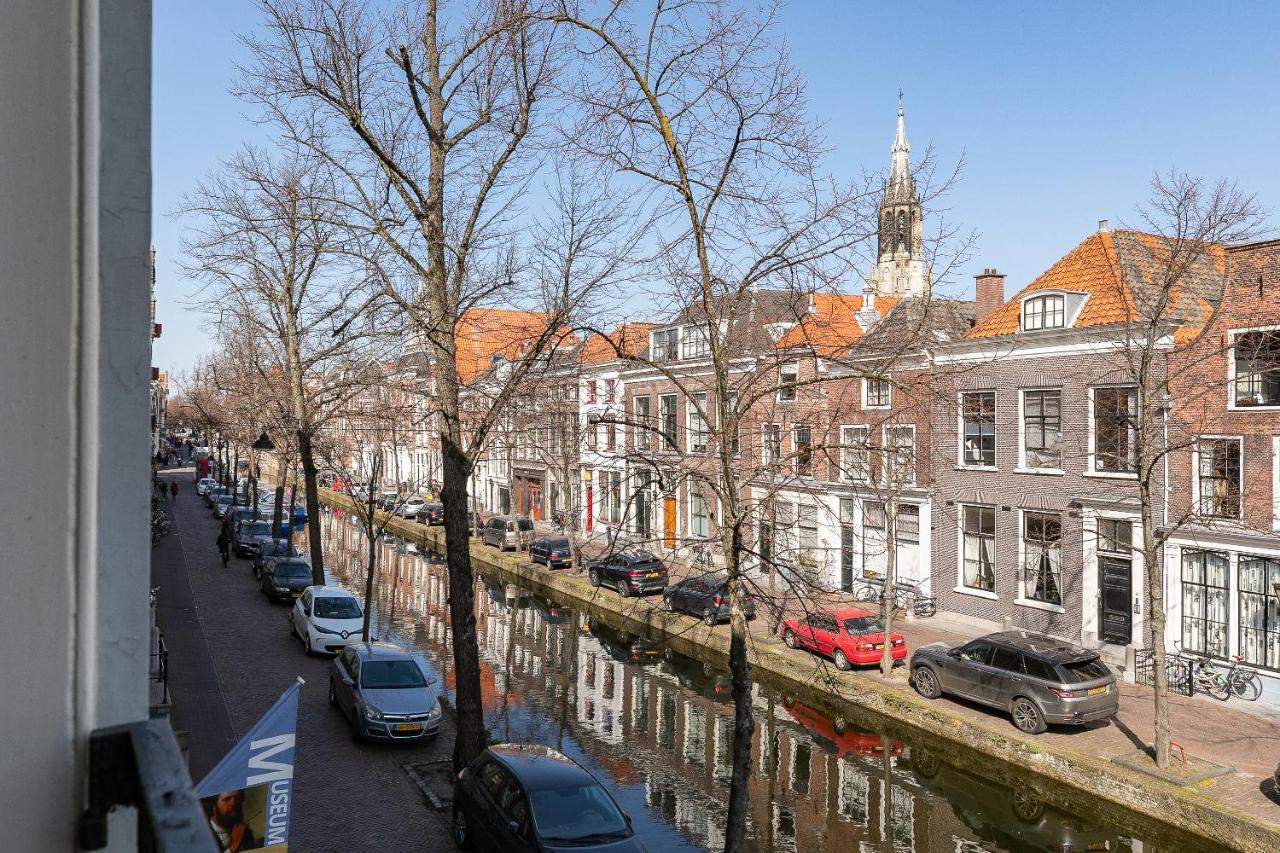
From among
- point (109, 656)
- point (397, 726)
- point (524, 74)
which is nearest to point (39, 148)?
point (109, 656)

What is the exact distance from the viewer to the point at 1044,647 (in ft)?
54.2

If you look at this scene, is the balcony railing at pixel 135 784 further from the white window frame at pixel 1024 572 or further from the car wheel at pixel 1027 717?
the white window frame at pixel 1024 572

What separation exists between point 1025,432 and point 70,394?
24.0 metres

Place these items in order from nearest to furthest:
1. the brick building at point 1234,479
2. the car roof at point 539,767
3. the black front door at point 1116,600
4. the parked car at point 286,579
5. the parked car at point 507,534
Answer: the car roof at point 539,767
the brick building at point 1234,479
the black front door at point 1116,600
the parked car at point 286,579
the parked car at point 507,534

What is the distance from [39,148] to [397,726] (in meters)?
14.6

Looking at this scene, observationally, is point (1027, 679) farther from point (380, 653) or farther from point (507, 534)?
point (507, 534)

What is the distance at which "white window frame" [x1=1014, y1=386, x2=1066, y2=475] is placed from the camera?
22.0 m

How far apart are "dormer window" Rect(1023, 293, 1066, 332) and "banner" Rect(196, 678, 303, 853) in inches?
790

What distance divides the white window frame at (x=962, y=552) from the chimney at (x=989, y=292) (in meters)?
5.70

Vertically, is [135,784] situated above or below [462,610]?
above

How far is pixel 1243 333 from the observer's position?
18.0 meters

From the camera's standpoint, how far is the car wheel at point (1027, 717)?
608 inches

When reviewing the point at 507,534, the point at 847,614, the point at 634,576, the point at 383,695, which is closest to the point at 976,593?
the point at 847,614

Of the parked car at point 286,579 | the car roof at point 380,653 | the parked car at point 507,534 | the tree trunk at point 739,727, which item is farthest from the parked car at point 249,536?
the tree trunk at point 739,727
